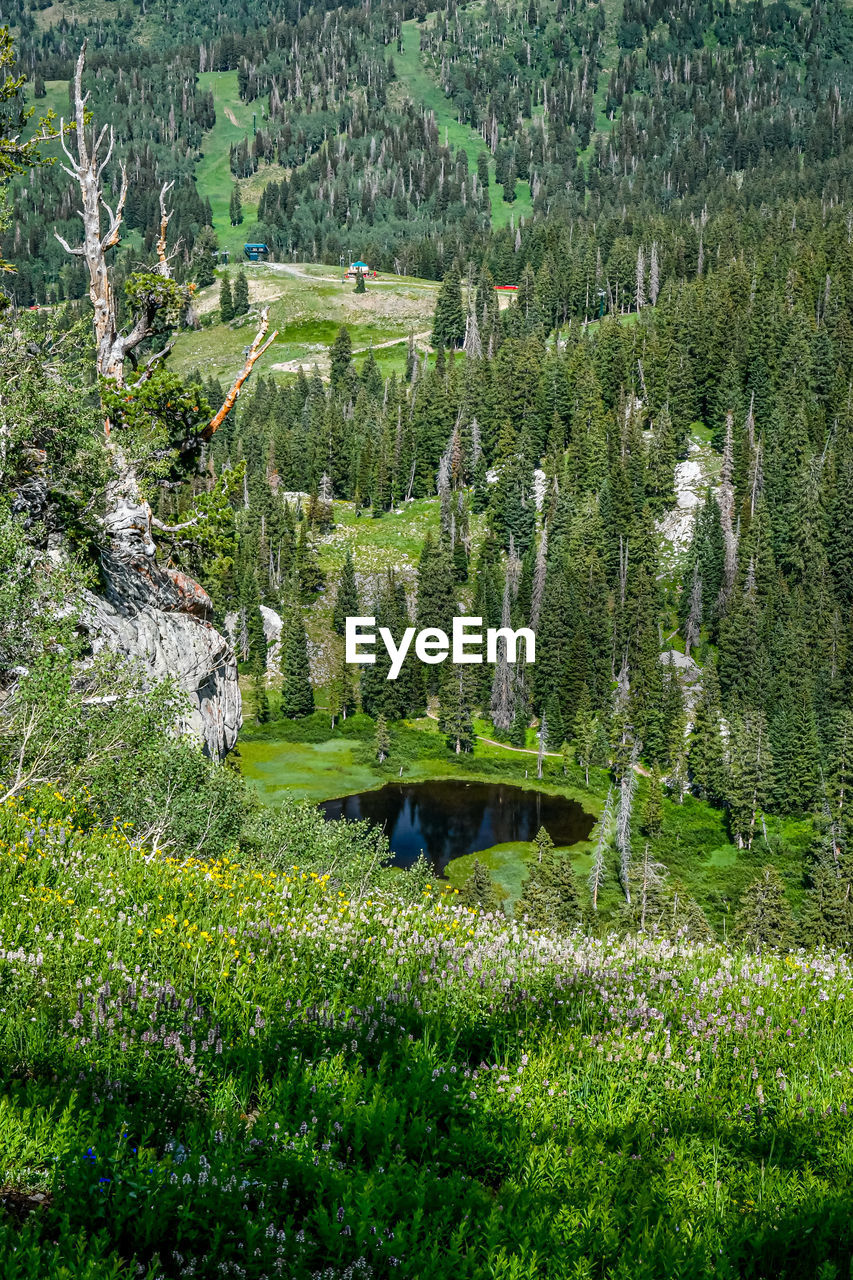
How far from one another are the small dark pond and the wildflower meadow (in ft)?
254

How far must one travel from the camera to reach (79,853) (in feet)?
32.3

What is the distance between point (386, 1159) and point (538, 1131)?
3.76 feet

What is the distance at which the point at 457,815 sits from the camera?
102 meters

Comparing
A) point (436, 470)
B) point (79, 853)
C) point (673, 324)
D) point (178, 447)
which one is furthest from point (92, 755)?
point (673, 324)

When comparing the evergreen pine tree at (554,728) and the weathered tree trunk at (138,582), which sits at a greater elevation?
the weathered tree trunk at (138,582)

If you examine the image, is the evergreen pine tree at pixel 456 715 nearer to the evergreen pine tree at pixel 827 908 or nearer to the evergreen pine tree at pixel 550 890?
the evergreen pine tree at pixel 550 890

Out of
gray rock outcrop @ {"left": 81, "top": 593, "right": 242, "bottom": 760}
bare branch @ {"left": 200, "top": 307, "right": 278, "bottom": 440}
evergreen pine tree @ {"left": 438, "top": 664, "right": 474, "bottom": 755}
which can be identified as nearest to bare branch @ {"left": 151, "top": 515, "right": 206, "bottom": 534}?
bare branch @ {"left": 200, "top": 307, "right": 278, "bottom": 440}

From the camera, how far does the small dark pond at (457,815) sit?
3632 inches

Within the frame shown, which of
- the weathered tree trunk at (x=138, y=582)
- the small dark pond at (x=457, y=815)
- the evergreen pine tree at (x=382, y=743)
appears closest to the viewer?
the weathered tree trunk at (x=138, y=582)

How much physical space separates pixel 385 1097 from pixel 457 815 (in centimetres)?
9711

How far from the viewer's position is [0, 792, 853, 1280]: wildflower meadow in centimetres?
502

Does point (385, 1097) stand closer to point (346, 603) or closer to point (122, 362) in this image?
point (122, 362)

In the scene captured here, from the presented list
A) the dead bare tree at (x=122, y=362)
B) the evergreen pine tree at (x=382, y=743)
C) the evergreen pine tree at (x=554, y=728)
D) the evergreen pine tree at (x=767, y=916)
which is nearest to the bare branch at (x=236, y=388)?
the dead bare tree at (x=122, y=362)

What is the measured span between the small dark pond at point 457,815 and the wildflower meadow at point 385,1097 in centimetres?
7754
